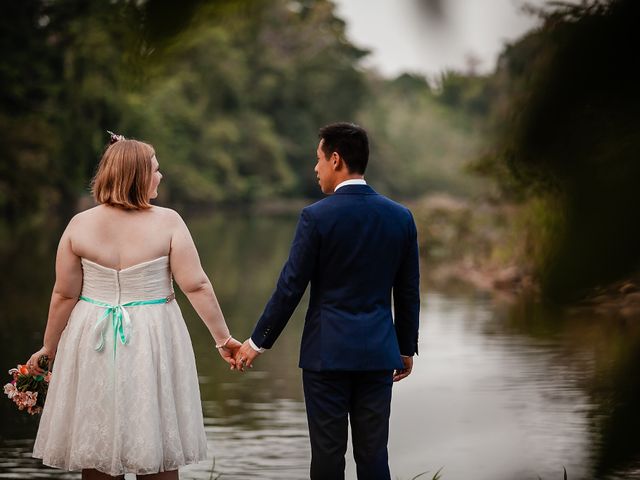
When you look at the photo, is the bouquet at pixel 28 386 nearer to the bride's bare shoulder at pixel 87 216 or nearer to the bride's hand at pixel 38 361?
the bride's hand at pixel 38 361

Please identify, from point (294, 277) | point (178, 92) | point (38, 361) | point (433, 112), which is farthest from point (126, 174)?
point (178, 92)

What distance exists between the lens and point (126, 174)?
4047 mm

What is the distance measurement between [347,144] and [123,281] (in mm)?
927

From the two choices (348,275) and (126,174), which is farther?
(126,174)

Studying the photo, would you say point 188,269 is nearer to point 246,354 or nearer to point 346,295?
point 246,354

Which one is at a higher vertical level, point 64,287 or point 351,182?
point 351,182

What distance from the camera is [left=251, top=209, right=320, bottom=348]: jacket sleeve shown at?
152 inches

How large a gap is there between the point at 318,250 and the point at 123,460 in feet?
3.38

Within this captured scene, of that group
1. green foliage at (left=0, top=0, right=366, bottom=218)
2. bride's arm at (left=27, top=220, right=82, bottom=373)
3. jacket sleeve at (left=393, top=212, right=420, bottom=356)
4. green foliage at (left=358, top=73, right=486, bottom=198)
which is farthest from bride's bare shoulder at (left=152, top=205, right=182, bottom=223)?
green foliage at (left=358, top=73, right=486, bottom=198)

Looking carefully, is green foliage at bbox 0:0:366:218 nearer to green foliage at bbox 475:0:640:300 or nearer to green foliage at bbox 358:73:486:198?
green foliage at bbox 358:73:486:198

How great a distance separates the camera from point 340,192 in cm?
394

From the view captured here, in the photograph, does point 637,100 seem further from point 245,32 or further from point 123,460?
point 123,460

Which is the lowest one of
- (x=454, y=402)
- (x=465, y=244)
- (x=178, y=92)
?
(x=454, y=402)

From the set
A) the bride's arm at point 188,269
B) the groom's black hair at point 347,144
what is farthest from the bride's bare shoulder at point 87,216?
the groom's black hair at point 347,144
